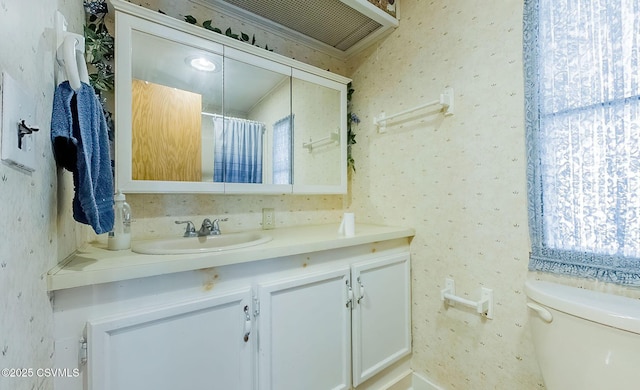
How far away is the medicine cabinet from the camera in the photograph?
1149 millimetres

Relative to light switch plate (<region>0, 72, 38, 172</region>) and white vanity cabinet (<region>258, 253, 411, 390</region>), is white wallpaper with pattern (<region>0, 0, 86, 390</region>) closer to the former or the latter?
light switch plate (<region>0, 72, 38, 172</region>)

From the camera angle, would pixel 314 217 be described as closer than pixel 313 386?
No

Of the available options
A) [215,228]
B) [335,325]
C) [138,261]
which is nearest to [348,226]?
[335,325]

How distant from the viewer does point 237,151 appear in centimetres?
144

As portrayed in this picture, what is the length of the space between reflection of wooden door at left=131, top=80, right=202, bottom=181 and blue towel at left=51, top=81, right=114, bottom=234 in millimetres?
378

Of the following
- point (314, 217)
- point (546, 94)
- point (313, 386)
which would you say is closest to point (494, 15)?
point (546, 94)

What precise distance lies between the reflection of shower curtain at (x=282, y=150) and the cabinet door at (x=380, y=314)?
0.66m

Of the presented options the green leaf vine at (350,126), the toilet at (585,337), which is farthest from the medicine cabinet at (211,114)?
the toilet at (585,337)

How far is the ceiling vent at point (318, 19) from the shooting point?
4.97 feet

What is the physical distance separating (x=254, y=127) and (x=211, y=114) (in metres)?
0.23

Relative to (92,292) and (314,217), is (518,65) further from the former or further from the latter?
(92,292)

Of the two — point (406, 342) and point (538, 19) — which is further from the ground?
point (538, 19)

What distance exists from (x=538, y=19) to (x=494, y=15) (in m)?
0.20

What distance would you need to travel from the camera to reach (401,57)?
1.68 metres
